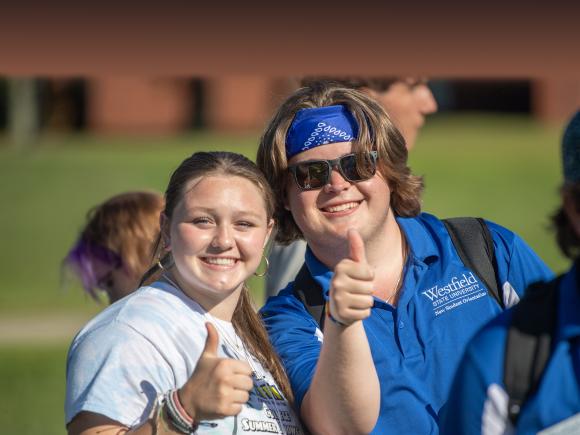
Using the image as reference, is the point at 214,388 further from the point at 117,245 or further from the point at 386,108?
the point at 386,108

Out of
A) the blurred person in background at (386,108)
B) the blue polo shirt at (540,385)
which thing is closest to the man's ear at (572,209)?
the blue polo shirt at (540,385)

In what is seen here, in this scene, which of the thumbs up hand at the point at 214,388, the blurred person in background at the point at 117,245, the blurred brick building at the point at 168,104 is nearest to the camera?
the thumbs up hand at the point at 214,388

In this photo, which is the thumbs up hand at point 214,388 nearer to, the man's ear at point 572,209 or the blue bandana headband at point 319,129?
the man's ear at point 572,209

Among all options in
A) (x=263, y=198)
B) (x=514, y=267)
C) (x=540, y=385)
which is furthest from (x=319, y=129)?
(x=540, y=385)

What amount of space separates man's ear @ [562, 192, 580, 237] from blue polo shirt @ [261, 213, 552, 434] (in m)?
1.12

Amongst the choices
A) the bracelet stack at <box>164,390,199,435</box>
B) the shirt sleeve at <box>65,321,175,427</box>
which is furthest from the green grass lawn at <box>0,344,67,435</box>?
the bracelet stack at <box>164,390,199,435</box>

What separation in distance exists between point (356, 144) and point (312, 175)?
0.63 feet

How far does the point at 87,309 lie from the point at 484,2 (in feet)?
50.9

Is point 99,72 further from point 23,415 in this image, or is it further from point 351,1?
point 23,415

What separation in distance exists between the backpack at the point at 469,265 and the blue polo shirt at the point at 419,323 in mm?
23

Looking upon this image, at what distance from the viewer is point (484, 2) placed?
2.72m

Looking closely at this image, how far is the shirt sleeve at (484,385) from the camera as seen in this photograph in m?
2.63

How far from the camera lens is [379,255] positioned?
4.07 metres

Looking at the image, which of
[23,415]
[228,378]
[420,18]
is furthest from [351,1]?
[23,415]
